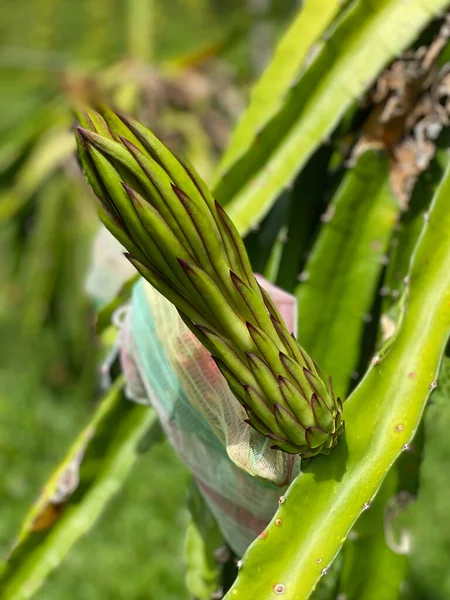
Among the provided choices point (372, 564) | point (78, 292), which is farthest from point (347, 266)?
point (78, 292)

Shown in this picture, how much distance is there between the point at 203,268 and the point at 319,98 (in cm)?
42

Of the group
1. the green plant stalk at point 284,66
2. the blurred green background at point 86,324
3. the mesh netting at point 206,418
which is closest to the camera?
the mesh netting at point 206,418

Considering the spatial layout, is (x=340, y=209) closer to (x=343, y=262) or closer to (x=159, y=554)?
(x=343, y=262)

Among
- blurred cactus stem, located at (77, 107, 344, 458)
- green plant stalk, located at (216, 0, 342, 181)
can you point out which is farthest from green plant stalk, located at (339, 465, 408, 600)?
green plant stalk, located at (216, 0, 342, 181)

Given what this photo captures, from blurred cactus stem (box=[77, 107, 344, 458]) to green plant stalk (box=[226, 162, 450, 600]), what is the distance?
0.16 feet

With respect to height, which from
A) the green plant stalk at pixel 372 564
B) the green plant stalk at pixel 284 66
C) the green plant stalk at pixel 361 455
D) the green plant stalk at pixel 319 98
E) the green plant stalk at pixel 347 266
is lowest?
the green plant stalk at pixel 372 564

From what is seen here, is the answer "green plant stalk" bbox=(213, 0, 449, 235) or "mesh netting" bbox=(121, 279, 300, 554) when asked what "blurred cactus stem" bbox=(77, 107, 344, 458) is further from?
"green plant stalk" bbox=(213, 0, 449, 235)

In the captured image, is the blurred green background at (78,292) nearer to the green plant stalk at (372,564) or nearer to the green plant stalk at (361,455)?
the green plant stalk at (372,564)

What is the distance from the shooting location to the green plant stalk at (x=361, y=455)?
1.58 ft

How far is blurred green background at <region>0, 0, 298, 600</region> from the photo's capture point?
5.21 ft

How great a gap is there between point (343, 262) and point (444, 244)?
17 centimetres

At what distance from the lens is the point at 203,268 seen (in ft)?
1.42

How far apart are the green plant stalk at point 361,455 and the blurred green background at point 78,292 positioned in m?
1.00

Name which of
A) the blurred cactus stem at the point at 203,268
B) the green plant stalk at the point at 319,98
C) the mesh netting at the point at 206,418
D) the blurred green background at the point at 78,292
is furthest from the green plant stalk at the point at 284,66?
the blurred green background at the point at 78,292
